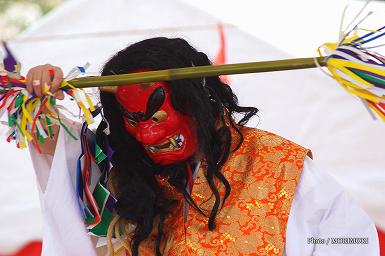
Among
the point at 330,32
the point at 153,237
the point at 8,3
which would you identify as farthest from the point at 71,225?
the point at 8,3

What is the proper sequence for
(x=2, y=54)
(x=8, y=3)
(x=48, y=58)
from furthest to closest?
(x=8, y=3) < (x=48, y=58) < (x=2, y=54)

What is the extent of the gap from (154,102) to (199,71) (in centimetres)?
21

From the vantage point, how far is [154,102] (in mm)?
1786

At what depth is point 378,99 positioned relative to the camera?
1.61m

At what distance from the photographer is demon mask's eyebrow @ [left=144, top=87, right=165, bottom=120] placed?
1.78 metres

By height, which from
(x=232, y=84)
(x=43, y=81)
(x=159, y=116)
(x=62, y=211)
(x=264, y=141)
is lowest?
(x=232, y=84)

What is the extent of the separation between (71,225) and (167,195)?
0.25 m

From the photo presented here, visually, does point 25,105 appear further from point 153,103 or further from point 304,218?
point 304,218

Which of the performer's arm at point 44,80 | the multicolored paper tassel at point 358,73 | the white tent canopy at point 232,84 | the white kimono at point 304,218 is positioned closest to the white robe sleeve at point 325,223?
the white kimono at point 304,218

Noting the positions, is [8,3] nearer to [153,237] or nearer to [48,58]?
[48,58]

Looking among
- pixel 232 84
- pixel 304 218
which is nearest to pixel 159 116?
pixel 304 218

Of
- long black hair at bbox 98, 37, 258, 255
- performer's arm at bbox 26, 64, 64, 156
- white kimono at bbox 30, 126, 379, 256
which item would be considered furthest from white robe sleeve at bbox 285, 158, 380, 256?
performer's arm at bbox 26, 64, 64, 156

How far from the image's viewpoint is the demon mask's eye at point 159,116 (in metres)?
1.79

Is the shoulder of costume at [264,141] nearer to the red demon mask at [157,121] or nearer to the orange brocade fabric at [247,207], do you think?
the orange brocade fabric at [247,207]
